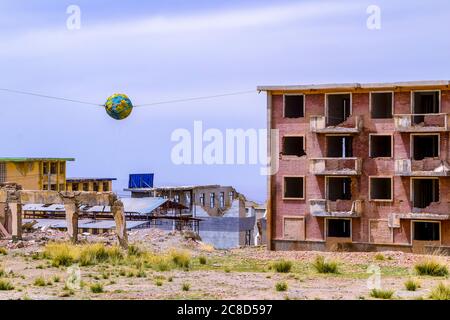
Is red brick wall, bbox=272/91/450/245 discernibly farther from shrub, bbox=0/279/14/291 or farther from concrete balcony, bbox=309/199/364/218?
shrub, bbox=0/279/14/291

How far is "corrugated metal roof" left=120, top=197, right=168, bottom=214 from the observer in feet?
206

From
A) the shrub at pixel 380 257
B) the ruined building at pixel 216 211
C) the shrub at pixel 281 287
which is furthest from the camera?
the ruined building at pixel 216 211

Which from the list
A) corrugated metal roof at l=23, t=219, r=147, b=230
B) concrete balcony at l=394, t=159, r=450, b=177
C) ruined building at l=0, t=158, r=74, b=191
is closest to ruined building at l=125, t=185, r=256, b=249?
corrugated metal roof at l=23, t=219, r=147, b=230

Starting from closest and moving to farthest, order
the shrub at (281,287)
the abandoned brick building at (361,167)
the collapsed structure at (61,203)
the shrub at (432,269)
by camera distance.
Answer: the shrub at (281,287) → the shrub at (432,269) → the collapsed structure at (61,203) → the abandoned brick building at (361,167)

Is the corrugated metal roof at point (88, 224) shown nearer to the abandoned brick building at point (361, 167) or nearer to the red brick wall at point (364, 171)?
the abandoned brick building at point (361, 167)

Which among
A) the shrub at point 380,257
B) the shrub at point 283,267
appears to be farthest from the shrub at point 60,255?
the shrub at point 380,257

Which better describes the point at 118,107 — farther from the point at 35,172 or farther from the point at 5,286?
the point at 35,172

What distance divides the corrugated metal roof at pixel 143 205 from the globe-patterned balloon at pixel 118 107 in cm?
2383

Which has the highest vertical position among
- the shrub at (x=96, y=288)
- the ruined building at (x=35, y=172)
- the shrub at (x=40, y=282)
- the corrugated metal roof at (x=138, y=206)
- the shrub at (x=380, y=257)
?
the ruined building at (x=35, y=172)

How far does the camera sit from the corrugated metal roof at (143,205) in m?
62.7

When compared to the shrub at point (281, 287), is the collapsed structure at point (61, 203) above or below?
above

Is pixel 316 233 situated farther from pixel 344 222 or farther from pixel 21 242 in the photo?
pixel 21 242

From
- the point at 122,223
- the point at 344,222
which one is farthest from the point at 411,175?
the point at 122,223

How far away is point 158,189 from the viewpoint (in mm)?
79938
